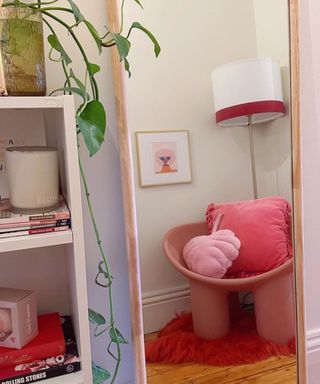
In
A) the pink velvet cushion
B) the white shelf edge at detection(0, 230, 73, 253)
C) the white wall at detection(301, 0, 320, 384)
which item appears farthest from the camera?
the white wall at detection(301, 0, 320, 384)

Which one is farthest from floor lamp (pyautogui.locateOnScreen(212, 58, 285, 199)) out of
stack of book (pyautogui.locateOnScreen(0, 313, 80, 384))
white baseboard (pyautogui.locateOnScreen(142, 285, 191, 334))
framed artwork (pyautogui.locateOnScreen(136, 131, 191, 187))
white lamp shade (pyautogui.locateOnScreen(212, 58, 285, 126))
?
stack of book (pyautogui.locateOnScreen(0, 313, 80, 384))

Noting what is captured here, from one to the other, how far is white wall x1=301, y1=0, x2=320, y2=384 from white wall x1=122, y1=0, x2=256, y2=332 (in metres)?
0.33

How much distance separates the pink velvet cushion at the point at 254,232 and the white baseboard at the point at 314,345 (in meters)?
0.45

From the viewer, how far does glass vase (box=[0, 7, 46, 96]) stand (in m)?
0.83

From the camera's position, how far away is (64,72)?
1082 mm

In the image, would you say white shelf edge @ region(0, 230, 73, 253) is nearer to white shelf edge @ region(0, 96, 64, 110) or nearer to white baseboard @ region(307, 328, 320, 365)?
white shelf edge @ region(0, 96, 64, 110)

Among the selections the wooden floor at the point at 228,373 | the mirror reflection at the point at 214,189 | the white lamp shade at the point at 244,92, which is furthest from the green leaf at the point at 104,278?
the white lamp shade at the point at 244,92

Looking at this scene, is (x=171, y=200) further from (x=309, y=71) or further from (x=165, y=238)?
(x=309, y=71)

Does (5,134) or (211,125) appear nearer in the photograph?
(5,134)

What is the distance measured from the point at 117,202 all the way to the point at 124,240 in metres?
0.12

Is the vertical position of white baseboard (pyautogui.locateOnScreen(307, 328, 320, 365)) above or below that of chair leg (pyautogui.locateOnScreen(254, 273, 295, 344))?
below

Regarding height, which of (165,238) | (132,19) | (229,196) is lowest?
(165,238)

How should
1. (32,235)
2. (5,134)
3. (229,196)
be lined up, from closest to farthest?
(32,235) < (5,134) < (229,196)

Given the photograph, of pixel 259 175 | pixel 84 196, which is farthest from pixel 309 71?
pixel 84 196
